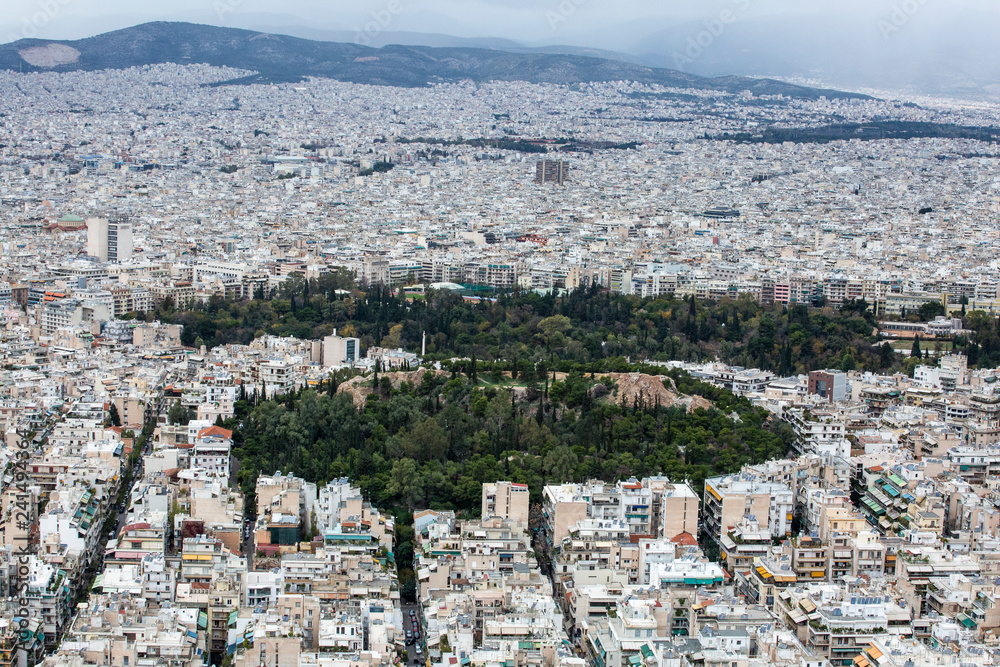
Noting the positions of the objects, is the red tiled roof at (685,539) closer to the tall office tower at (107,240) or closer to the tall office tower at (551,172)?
the tall office tower at (107,240)

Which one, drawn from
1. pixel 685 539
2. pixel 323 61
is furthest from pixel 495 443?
pixel 323 61

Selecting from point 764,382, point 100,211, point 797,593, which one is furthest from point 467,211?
point 797,593

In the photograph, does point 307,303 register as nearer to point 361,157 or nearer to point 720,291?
point 720,291

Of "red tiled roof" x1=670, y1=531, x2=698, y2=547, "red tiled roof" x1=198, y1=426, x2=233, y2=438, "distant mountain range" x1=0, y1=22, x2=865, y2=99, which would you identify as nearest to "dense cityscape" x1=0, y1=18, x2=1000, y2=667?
"red tiled roof" x1=670, y1=531, x2=698, y2=547

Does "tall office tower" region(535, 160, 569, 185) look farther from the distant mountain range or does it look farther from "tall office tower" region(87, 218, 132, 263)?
the distant mountain range

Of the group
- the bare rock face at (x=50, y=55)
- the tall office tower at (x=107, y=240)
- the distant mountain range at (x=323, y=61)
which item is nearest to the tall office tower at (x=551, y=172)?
the tall office tower at (x=107, y=240)

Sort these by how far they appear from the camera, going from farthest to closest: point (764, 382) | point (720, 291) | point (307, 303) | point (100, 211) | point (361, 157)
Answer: point (361, 157), point (100, 211), point (720, 291), point (307, 303), point (764, 382)
